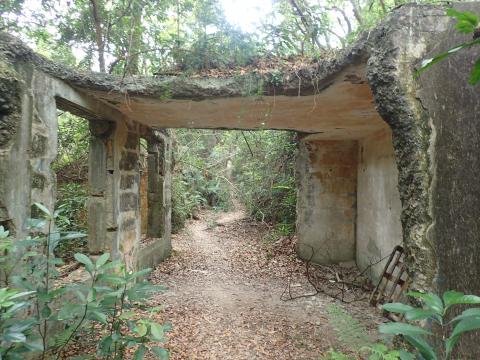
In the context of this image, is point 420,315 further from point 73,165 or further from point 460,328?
point 73,165

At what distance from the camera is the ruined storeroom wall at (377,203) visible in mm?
4297

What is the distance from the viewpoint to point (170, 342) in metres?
3.24

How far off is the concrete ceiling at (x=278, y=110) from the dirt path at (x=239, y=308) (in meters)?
2.43

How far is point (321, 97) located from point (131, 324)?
2634 millimetres

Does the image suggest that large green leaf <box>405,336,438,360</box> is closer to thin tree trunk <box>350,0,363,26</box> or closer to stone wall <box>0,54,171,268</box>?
stone wall <box>0,54,171,268</box>

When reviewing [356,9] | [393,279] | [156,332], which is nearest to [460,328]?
[156,332]

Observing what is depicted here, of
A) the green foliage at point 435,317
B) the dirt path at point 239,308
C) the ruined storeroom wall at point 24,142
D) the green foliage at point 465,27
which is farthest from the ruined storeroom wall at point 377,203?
the ruined storeroom wall at point 24,142

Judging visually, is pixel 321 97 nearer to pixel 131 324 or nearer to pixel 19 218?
pixel 131 324

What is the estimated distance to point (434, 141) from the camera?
1.97 metres

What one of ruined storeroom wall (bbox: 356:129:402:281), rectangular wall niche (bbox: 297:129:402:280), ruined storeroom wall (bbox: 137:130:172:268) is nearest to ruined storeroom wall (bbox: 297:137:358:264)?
rectangular wall niche (bbox: 297:129:402:280)

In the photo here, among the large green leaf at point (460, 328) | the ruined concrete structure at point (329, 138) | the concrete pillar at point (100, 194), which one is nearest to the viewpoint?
the large green leaf at point (460, 328)

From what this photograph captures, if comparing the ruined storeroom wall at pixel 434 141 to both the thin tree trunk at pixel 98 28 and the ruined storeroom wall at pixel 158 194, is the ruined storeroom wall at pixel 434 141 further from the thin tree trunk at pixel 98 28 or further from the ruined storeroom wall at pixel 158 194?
the ruined storeroom wall at pixel 158 194

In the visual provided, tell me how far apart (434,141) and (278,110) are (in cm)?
214

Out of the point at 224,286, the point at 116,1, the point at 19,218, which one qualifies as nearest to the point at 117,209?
the point at 19,218
